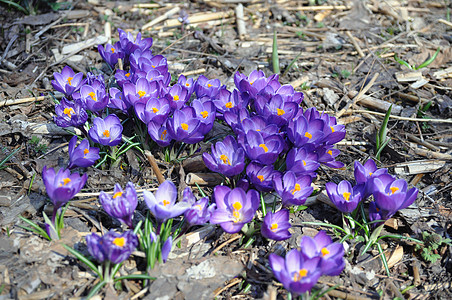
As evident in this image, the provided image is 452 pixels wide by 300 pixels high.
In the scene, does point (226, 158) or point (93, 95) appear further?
point (93, 95)

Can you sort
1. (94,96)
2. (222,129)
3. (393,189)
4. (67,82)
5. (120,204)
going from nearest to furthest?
(120,204) → (393,189) → (94,96) → (67,82) → (222,129)

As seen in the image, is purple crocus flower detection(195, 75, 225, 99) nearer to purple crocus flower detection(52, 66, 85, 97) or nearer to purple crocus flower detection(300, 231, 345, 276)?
purple crocus flower detection(52, 66, 85, 97)

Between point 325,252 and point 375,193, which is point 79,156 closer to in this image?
point 325,252

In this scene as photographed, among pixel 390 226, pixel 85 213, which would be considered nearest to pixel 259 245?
pixel 390 226

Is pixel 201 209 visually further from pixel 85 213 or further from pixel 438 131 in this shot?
pixel 438 131

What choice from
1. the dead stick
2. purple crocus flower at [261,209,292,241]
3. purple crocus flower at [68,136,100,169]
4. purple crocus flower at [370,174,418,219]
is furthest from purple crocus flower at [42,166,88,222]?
purple crocus flower at [370,174,418,219]

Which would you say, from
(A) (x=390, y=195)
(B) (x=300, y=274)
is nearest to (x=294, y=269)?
(B) (x=300, y=274)
